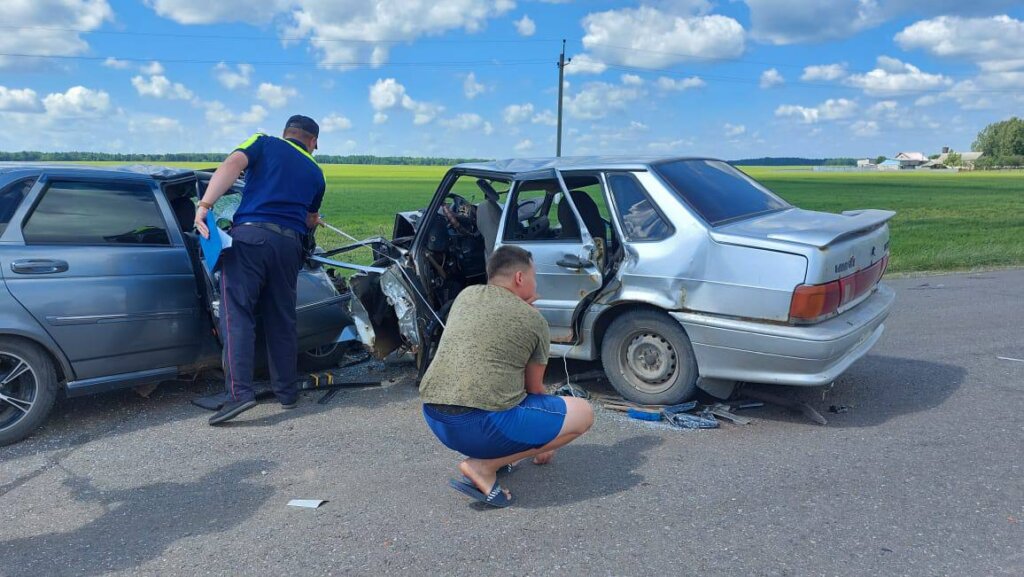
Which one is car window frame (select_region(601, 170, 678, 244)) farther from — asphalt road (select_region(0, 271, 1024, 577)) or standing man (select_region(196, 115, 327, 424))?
standing man (select_region(196, 115, 327, 424))

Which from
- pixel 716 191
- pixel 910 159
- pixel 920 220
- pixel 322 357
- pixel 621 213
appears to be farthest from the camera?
pixel 910 159

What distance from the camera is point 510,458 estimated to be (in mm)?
3633

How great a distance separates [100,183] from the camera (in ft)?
16.7

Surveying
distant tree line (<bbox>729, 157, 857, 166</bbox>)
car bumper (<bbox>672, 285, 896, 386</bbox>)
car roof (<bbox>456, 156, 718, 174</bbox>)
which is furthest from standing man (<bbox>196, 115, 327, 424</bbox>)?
distant tree line (<bbox>729, 157, 857, 166</bbox>)

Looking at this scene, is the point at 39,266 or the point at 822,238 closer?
the point at 822,238

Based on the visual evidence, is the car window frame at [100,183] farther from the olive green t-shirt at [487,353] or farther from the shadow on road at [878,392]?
the shadow on road at [878,392]

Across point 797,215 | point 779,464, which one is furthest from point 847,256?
point 779,464

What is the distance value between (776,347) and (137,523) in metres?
3.44

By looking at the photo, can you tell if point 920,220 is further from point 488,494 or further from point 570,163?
point 488,494

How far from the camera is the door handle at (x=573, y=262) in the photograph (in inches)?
200

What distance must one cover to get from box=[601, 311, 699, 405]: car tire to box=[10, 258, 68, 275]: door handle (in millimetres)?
3510

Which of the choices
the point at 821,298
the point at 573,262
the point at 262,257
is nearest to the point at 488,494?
the point at 573,262

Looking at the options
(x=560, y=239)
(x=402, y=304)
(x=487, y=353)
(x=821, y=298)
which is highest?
(x=560, y=239)

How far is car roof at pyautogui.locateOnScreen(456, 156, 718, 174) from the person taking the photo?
5.24 metres
